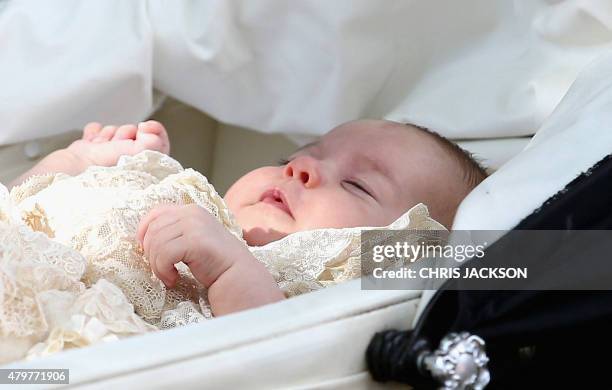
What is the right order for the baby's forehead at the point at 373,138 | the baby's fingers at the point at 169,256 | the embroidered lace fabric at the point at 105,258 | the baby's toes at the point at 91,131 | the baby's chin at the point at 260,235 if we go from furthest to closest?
1. the baby's toes at the point at 91,131
2. the baby's forehead at the point at 373,138
3. the baby's chin at the point at 260,235
4. the baby's fingers at the point at 169,256
5. the embroidered lace fabric at the point at 105,258

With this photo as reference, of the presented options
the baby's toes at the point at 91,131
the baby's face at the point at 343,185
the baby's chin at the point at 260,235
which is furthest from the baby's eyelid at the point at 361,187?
the baby's toes at the point at 91,131

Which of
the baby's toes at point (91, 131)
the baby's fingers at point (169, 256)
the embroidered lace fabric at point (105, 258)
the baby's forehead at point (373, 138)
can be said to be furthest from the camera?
the baby's toes at point (91, 131)

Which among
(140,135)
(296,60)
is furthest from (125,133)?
(296,60)

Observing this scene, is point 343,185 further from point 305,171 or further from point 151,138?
point 151,138

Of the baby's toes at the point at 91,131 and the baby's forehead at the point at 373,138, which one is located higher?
the baby's forehead at the point at 373,138

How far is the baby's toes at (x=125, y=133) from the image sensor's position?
140 centimetres

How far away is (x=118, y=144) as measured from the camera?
4.50 feet

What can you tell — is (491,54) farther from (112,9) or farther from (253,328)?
(253,328)

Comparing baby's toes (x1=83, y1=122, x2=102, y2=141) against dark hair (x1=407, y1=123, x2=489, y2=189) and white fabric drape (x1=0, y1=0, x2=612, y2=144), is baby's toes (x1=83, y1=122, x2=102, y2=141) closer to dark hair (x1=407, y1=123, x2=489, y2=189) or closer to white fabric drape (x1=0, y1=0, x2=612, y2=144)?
white fabric drape (x1=0, y1=0, x2=612, y2=144)

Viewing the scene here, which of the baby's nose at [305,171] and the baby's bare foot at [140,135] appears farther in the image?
the baby's bare foot at [140,135]

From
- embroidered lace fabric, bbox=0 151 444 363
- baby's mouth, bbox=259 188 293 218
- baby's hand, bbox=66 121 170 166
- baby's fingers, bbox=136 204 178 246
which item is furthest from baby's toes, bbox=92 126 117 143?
baby's fingers, bbox=136 204 178 246

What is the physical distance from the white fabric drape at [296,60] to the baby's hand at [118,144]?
0.61 feet

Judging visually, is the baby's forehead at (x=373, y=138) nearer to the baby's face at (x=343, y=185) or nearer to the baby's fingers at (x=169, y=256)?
the baby's face at (x=343, y=185)

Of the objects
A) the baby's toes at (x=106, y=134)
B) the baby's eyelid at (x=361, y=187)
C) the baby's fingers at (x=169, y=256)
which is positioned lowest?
the baby's fingers at (x=169, y=256)
